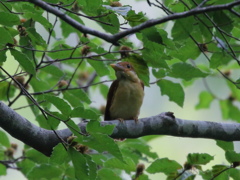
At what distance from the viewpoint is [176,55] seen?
3586 mm

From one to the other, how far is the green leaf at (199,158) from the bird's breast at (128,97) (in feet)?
4.12

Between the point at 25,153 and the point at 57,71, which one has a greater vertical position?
the point at 57,71

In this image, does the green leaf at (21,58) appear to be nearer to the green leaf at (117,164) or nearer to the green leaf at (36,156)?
the green leaf at (117,164)

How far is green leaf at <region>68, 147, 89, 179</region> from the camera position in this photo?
271cm

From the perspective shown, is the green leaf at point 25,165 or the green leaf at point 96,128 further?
the green leaf at point 25,165

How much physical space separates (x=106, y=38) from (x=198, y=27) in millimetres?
943

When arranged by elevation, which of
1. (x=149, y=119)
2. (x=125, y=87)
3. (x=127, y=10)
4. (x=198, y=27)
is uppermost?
(x=125, y=87)

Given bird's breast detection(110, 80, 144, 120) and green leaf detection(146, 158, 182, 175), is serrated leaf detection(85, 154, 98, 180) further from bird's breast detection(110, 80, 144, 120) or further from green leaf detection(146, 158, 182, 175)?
bird's breast detection(110, 80, 144, 120)

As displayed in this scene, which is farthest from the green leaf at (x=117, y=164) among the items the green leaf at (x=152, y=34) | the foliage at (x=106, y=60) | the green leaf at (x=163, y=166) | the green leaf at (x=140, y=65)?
the green leaf at (x=152, y=34)

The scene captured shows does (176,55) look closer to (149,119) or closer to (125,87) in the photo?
(149,119)

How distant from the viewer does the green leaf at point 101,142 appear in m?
2.61

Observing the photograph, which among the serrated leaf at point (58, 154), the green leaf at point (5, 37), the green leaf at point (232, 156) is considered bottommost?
the serrated leaf at point (58, 154)

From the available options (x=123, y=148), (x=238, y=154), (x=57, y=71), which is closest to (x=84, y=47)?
(x=57, y=71)

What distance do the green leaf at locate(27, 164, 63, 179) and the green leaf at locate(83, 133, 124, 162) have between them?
127 cm
